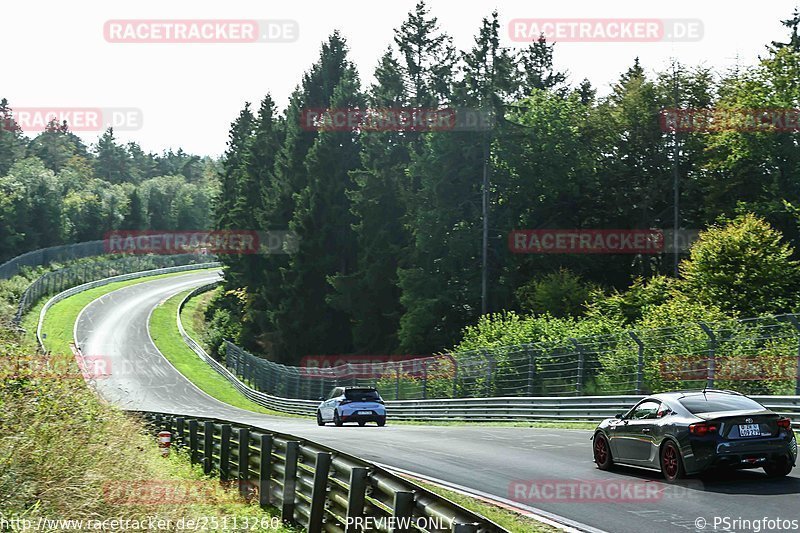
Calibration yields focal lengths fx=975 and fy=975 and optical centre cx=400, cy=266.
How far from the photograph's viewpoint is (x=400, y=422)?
39.9 m

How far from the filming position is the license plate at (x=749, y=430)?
13.3 meters

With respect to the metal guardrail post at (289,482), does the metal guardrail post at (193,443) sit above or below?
below

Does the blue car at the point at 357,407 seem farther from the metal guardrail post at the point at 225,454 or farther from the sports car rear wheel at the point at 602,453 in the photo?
the sports car rear wheel at the point at 602,453

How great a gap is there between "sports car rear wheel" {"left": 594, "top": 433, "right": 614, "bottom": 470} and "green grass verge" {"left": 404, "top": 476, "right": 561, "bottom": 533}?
9.93 feet

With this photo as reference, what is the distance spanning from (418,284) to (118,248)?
80.1 meters

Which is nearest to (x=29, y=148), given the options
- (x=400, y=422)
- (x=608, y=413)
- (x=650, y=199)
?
(x=650, y=199)

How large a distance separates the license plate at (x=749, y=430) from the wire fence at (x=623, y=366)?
7512 millimetres

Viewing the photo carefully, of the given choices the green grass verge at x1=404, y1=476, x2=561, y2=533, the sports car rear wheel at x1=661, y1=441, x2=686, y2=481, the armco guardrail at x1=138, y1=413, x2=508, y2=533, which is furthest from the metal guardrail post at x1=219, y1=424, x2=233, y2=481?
the sports car rear wheel at x1=661, y1=441, x2=686, y2=481

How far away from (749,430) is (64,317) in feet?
258

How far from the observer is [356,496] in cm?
1009

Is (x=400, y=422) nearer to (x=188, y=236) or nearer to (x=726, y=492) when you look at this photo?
(x=726, y=492)

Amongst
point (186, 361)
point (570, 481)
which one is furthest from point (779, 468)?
point (186, 361)

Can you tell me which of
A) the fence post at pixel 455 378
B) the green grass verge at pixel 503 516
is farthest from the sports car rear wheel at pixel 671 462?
the fence post at pixel 455 378

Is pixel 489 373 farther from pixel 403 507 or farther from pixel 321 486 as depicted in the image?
pixel 403 507
